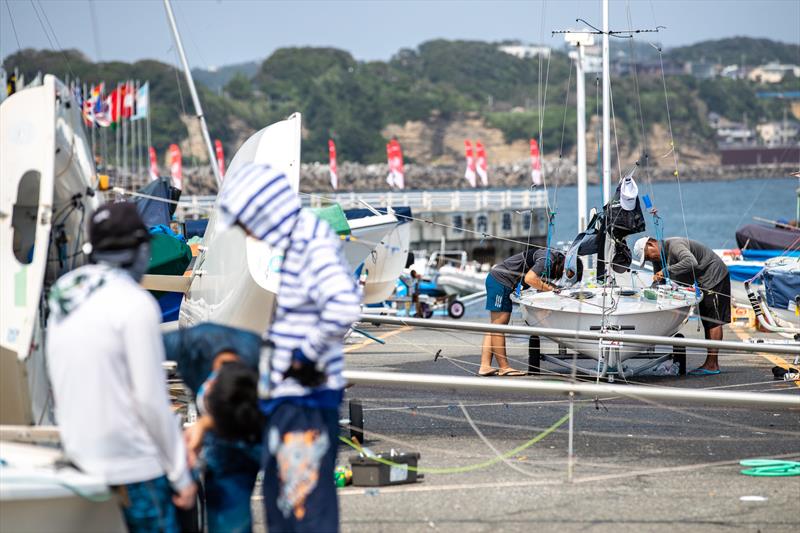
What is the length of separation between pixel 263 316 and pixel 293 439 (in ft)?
15.2

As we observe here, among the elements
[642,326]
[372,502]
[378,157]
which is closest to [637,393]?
[372,502]

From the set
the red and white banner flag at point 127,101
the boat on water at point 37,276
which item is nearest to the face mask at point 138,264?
the boat on water at point 37,276

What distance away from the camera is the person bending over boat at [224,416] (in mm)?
4531

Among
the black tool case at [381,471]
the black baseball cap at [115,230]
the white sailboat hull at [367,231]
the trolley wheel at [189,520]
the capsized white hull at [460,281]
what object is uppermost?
the black baseball cap at [115,230]

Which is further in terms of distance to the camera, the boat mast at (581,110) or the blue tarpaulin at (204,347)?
A: the boat mast at (581,110)

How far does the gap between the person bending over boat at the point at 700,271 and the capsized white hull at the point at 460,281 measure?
2133 cm

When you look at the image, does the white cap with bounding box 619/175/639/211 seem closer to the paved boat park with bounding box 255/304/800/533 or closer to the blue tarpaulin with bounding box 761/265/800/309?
the blue tarpaulin with bounding box 761/265/800/309

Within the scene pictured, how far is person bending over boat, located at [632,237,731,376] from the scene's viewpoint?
12688 mm

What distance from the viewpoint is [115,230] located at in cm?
438

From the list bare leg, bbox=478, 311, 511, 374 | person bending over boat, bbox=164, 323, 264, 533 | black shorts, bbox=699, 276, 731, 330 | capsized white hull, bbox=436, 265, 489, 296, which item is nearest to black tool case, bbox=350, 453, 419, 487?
person bending over boat, bbox=164, 323, 264, 533

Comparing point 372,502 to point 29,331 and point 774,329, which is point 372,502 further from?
point 774,329

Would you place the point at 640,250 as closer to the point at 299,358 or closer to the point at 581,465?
the point at 581,465

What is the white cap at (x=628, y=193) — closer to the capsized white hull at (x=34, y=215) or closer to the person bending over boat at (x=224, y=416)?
the capsized white hull at (x=34, y=215)

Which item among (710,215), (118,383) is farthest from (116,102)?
(710,215)
